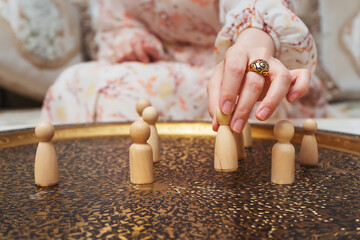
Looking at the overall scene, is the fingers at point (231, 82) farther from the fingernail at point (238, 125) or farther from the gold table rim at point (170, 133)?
the gold table rim at point (170, 133)

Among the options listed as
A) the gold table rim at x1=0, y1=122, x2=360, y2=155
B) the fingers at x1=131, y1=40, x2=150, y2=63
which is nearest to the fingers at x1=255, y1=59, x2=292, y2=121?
the gold table rim at x1=0, y1=122, x2=360, y2=155

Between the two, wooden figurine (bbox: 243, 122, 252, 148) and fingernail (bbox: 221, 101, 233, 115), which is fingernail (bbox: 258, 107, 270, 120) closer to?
fingernail (bbox: 221, 101, 233, 115)

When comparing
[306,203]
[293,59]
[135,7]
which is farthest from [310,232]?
[135,7]

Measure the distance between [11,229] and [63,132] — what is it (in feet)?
1.65

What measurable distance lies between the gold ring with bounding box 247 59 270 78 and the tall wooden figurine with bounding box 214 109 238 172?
0.25 ft

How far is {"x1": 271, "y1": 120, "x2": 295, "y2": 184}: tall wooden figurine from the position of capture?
0.51 metres

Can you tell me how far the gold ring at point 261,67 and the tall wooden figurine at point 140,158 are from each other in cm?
18

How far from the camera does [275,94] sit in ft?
1.76

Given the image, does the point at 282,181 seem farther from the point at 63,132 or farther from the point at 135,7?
the point at 135,7

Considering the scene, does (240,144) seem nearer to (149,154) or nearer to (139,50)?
(149,154)

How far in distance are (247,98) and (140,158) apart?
0.17 meters

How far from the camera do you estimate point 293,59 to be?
0.79 metres

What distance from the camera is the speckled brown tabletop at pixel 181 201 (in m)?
0.35

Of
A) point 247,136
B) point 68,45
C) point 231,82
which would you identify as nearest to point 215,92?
point 231,82
